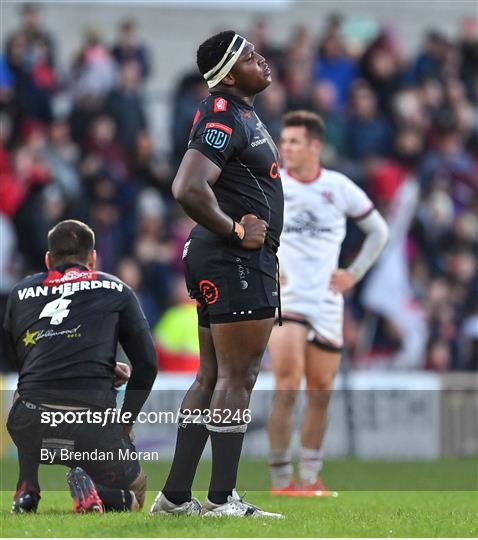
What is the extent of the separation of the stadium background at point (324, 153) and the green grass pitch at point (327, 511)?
2.43 m

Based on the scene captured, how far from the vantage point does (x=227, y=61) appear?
700 centimetres

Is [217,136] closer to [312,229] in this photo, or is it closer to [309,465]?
[312,229]

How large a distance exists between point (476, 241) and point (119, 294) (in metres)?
12.6

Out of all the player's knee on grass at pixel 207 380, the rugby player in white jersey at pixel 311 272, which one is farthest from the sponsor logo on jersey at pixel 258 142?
the rugby player in white jersey at pixel 311 272

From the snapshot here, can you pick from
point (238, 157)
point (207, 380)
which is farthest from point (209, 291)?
point (238, 157)

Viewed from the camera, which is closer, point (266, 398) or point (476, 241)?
point (266, 398)

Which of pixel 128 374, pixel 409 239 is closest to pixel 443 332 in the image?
pixel 409 239

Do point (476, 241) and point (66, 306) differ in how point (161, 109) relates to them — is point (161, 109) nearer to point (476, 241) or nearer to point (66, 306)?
point (476, 241)

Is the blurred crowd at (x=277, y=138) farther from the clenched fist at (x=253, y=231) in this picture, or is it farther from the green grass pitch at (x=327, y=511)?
the clenched fist at (x=253, y=231)

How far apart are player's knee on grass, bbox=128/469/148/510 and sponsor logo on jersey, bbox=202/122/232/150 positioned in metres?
1.94

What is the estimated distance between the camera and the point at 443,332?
17.8 metres

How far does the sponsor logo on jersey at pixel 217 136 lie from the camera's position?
678 cm

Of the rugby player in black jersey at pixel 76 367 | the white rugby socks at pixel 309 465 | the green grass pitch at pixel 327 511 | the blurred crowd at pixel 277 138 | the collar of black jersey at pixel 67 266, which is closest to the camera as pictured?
the green grass pitch at pixel 327 511

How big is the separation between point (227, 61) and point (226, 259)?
3.37 feet
